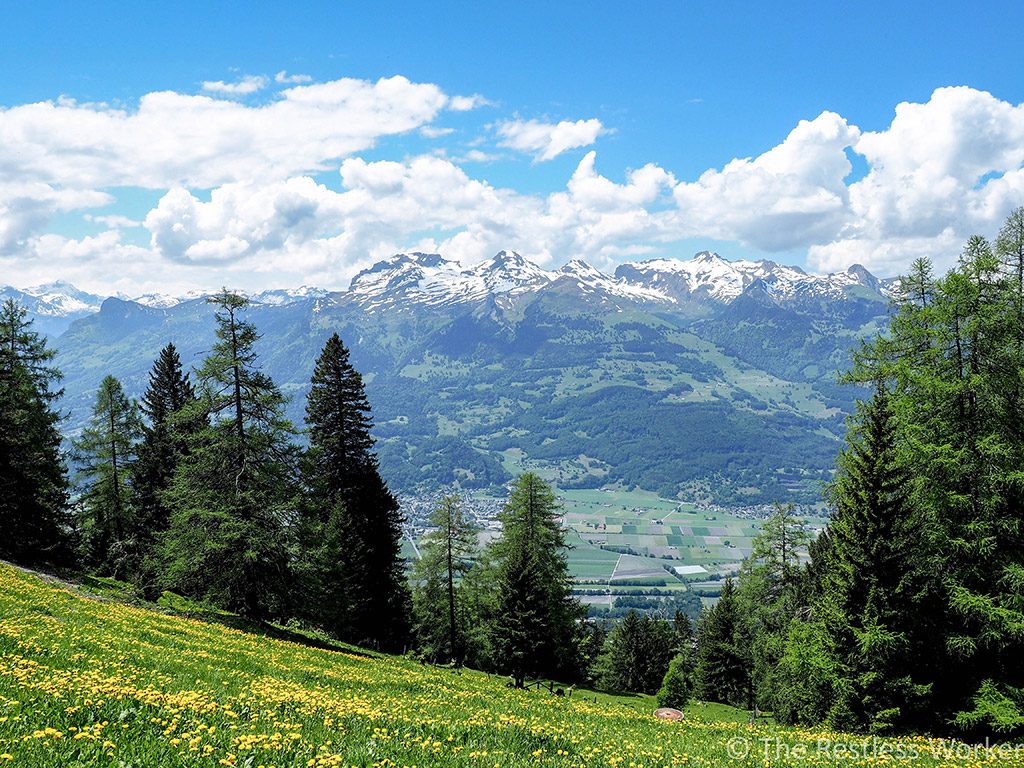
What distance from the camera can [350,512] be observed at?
44.2m

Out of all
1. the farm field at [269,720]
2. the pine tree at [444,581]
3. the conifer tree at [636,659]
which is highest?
the farm field at [269,720]

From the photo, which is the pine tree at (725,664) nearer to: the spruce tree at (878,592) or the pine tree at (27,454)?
the spruce tree at (878,592)

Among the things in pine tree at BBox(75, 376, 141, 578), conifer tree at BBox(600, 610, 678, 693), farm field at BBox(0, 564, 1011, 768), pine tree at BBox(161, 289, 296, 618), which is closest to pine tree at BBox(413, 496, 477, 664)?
pine tree at BBox(161, 289, 296, 618)

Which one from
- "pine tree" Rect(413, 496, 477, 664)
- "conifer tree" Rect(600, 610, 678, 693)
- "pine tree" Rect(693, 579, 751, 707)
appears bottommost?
"conifer tree" Rect(600, 610, 678, 693)

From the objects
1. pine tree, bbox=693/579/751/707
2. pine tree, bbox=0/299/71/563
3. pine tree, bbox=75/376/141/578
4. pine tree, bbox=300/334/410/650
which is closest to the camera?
pine tree, bbox=0/299/71/563

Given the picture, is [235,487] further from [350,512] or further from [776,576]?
[776,576]

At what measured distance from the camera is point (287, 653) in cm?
2191

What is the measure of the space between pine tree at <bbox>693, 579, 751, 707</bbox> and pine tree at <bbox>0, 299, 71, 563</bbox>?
58.1 m

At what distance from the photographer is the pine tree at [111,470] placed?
44.8m

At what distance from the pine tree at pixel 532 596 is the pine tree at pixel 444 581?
3188 millimetres

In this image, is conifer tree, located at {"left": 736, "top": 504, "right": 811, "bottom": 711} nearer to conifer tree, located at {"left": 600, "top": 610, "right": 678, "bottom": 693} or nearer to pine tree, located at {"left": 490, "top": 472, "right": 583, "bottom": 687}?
pine tree, located at {"left": 490, "top": 472, "right": 583, "bottom": 687}

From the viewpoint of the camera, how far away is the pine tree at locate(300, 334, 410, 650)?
42.0m

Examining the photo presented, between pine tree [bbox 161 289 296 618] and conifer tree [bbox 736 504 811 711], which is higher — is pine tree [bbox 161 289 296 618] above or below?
above

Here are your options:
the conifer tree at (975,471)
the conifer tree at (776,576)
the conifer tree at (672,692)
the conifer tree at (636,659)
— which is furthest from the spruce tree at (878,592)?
the conifer tree at (636,659)
